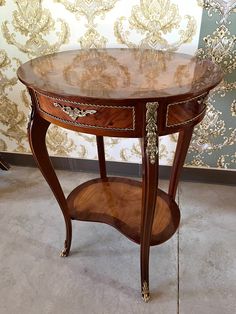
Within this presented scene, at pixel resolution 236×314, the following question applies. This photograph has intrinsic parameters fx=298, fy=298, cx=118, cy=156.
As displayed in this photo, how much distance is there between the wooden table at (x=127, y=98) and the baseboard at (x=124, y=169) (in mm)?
517

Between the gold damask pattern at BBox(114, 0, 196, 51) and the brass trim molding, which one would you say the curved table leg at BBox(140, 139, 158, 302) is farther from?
the gold damask pattern at BBox(114, 0, 196, 51)

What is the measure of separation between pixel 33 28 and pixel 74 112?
76cm

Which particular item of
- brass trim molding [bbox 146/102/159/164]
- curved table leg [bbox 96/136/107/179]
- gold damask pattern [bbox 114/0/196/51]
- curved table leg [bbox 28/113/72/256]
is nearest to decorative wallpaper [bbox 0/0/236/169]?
gold damask pattern [bbox 114/0/196/51]

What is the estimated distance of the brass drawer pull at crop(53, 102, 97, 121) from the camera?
2.50 feet

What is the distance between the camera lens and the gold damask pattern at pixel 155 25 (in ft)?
3.93

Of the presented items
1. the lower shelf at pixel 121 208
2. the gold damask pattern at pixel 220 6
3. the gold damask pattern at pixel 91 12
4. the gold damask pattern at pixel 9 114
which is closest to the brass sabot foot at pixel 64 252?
the lower shelf at pixel 121 208

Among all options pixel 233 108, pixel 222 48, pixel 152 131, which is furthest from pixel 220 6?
pixel 152 131

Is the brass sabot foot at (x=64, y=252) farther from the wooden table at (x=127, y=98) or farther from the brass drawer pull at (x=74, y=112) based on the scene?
the brass drawer pull at (x=74, y=112)

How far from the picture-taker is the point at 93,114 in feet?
2.50

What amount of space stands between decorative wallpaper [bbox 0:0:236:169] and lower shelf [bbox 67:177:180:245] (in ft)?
0.94

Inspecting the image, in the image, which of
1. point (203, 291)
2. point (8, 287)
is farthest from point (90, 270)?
point (203, 291)

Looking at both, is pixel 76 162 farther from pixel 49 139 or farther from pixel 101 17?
pixel 101 17

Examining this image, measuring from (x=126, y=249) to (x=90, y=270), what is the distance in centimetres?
18

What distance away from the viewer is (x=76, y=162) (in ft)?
5.59
